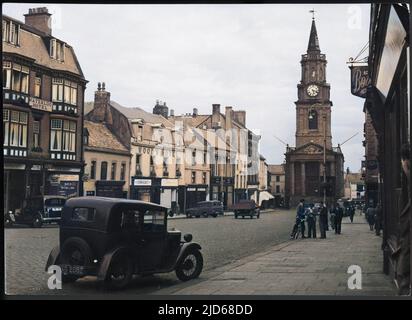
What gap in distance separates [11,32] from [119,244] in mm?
2655

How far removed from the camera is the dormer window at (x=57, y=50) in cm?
570

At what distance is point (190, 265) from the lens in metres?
6.17

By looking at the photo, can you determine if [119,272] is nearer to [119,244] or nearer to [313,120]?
[119,244]

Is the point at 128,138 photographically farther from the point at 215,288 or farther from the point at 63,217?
the point at 215,288

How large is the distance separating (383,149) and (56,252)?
5241mm

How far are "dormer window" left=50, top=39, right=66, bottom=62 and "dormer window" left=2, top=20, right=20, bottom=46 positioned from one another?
0.37 meters

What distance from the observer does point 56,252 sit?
18.7ft

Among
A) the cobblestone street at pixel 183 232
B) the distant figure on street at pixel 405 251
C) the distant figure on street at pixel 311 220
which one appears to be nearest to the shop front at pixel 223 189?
the cobblestone street at pixel 183 232

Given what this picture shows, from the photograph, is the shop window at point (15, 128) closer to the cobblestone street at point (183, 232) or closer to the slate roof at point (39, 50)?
the slate roof at point (39, 50)

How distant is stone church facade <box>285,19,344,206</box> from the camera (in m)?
5.81

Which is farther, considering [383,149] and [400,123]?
[383,149]
